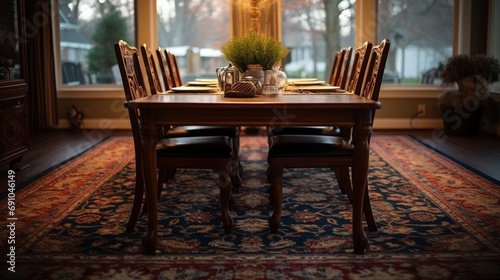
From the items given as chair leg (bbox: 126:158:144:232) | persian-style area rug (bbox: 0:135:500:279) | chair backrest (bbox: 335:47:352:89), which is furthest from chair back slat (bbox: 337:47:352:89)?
chair leg (bbox: 126:158:144:232)

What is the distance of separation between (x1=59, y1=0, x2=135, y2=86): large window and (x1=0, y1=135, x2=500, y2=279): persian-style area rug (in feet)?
9.00

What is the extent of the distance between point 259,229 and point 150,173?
694mm

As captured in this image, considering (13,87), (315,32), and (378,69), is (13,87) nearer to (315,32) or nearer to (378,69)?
(378,69)

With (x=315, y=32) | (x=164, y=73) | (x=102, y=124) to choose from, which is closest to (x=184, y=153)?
(x=164, y=73)

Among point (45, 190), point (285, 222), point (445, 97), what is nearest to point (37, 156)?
point (45, 190)

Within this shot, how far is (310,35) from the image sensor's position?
280 inches

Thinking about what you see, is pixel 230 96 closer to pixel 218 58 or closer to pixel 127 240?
pixel 127 240

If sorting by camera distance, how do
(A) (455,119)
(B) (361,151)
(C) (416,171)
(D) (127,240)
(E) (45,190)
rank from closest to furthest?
(B) (361,151) < (D) (127,240) < (E) (45,190) < (C) (416,171) < (A) (455,119)

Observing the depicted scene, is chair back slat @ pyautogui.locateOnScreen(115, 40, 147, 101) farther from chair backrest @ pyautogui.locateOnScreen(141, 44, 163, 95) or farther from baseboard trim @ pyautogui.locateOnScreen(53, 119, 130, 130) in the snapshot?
baseboard trim @ pyautogui.locateOnScreen(53, 119, 130, 130)

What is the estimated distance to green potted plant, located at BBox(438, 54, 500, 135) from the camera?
5980 mm

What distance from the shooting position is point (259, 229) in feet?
9.83

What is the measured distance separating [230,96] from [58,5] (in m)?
4.67

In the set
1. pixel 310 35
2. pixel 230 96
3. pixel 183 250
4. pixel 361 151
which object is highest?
pixel 310 35

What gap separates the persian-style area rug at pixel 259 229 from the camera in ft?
7.93
